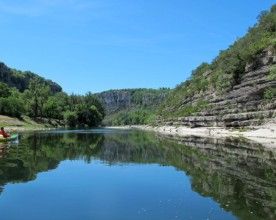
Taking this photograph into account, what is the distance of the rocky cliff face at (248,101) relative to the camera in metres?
79.7

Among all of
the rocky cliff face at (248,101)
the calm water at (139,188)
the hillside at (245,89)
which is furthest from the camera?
the hillside at (245,89)

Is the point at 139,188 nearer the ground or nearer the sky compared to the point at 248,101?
nearer the ground

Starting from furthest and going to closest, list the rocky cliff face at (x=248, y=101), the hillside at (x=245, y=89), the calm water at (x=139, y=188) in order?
the hillside at (x=245, y=89) < the rocky cliff face at (x=248, y=101) < the calm water at (x=139, y=188)

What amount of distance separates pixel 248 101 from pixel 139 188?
61.1m

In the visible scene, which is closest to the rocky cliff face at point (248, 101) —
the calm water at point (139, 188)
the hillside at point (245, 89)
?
the hillside at point (245, 89)

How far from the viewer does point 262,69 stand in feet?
288

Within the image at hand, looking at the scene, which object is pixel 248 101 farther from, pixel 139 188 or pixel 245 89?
pixel 139 188

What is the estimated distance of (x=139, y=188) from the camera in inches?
1124

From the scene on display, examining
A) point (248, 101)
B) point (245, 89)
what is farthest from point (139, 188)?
point (245, 89)

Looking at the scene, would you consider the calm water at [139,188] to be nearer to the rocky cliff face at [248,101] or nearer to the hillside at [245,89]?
the rocky cliff face at [248,101]

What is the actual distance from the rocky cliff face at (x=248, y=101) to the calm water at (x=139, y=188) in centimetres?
3484

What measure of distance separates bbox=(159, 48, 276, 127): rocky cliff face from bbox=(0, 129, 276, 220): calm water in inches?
1372

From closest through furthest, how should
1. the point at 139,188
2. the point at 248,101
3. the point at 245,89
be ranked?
the point at 139,188
the point at 248,101
the point at 245,89

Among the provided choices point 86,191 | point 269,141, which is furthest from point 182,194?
point 269,141
